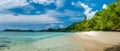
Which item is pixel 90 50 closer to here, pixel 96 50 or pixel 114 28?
pixel 96 50

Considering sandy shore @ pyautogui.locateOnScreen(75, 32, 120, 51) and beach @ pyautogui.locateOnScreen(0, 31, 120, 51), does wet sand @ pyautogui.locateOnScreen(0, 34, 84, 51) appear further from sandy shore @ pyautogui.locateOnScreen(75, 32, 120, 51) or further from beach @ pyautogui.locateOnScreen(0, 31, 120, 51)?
sandy shore @ pyautogui.locateOnScreen(75, 32, 120, 51)

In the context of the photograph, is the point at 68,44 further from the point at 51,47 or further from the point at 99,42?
the point at 51,47

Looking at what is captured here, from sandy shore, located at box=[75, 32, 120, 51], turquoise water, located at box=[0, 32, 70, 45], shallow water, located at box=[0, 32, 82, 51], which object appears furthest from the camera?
turquoise water, located at box=[0, 32, 70, 45]

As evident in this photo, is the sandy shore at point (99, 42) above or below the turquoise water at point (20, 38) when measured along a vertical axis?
above

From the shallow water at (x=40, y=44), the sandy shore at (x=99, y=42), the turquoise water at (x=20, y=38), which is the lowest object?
the turquoise water at (x=20, y=38)

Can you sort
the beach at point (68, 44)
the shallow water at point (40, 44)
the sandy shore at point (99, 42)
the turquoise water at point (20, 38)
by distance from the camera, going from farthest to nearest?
the turquoise water at point (20, 38), the shallow water at point (40, 44), the beach at point (68, 44), the sandy shore at point (99, 42)

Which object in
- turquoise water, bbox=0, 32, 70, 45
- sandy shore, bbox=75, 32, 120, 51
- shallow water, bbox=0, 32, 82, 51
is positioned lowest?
turquoise water, bbox=0, 32, 70, 45

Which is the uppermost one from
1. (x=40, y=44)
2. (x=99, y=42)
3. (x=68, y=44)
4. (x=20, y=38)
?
(x=99, y=42)

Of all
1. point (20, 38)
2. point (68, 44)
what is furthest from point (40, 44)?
point (20, 38)

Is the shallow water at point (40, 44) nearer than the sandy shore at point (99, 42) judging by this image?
No

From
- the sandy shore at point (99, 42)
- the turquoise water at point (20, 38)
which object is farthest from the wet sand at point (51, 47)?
the turquoise water at point (20, 38)

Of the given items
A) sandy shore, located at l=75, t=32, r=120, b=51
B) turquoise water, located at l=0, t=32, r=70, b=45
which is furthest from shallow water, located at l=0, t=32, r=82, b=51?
sandy shore, located at l=75, t=32, r=120, b=51

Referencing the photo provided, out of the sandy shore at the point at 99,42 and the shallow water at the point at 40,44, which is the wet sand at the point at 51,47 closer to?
the shallow water at the point at 40,44

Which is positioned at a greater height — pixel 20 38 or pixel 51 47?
pixel 51 47
